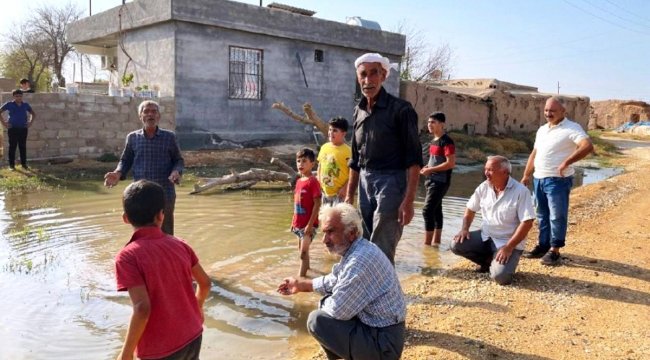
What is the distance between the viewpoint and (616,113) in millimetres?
51250

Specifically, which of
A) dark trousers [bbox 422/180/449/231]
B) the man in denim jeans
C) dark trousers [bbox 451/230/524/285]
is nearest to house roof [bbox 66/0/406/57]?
dark trousers [bbox 422/180/449/231]

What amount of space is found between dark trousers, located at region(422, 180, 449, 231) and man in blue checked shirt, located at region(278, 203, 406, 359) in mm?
3924

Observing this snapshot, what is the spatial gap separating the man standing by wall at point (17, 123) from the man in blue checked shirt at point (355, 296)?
11.2 m

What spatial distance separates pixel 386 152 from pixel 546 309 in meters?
1.92

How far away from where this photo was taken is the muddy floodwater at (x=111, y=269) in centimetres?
425

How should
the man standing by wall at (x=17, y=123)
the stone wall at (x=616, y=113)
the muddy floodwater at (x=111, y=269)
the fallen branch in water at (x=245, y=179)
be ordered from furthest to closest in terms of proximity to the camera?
the stone wall at (x=616, y=113), the man standing by wall at (x=17, y=123), the fallen branch in water at (x=245, y=179), the muddy floodwater at (x=111, y=269)

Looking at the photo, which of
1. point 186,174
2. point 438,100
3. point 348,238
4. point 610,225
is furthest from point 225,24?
point 348,238

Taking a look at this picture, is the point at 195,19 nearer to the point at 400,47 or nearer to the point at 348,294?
the point at 400,47

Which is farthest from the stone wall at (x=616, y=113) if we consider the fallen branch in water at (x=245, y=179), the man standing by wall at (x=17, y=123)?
the man standing by wall at (x=17, y=123)

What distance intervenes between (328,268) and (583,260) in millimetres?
2846

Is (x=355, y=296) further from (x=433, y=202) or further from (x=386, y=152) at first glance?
(x=433, y=202)

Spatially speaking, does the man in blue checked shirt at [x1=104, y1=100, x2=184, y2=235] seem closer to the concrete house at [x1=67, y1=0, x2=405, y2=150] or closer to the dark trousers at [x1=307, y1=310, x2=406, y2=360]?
the dark trousers at [x1=307, y1=310, x2=406, y2=360]

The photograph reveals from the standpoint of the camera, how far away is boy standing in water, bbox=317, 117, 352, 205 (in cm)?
582

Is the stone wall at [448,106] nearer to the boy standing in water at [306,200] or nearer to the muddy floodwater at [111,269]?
the muddy floodwater at [111,269]
